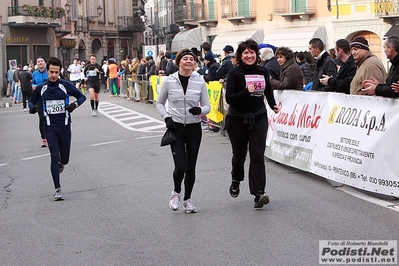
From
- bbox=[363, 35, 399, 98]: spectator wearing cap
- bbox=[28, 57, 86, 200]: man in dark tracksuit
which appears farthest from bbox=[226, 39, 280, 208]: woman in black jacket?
bbox=[28, 57, 86, 200]: man in dark tracksuit

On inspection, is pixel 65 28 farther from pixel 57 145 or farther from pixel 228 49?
pixel 57 145

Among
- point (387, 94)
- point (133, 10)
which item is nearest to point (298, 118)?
point (387, 94)

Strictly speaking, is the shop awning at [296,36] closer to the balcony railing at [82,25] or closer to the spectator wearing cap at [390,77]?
the balcony railing at [82,25]

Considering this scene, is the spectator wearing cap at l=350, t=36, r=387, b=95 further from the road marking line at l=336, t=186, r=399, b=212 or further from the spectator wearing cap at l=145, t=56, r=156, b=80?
the spectator wearing cap at l=145, t=56, r=156, b=80

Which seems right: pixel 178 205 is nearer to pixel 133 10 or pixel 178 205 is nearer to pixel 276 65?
pixel 276 65

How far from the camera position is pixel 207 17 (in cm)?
5472

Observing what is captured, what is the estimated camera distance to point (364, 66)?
33.2ft

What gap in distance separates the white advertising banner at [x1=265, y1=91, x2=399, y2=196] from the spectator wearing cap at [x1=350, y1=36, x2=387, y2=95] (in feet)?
0.74

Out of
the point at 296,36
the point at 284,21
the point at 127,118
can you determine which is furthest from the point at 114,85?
the point at 127,118

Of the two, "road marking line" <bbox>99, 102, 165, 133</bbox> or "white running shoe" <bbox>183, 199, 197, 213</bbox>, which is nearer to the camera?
"white running shoe" <bbox>183, 199, 197, 213</bbox>

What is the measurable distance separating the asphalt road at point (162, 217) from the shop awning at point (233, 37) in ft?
113

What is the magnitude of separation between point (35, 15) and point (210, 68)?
3807cm

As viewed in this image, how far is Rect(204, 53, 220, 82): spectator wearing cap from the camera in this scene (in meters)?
17.7

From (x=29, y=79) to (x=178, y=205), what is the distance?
2654cm
